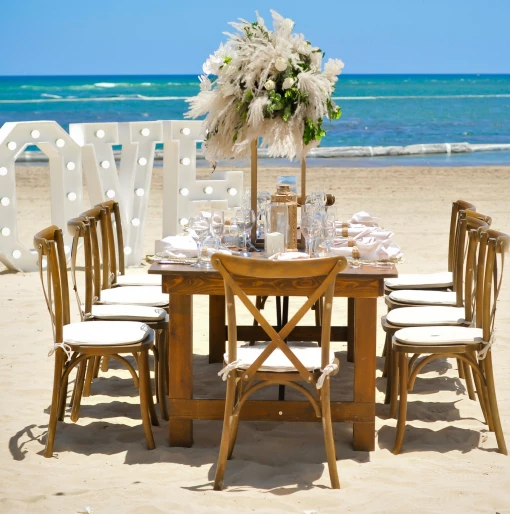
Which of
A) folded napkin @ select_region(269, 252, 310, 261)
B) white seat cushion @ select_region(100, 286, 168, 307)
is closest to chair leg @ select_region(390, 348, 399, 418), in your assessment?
folded napkin @ select_region(269, 252, 310, 261)

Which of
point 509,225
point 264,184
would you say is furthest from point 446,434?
point 264,184

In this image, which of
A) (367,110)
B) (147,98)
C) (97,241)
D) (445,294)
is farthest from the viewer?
(147,98)

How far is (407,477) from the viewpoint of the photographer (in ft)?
12.9

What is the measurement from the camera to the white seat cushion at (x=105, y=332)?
4.15m

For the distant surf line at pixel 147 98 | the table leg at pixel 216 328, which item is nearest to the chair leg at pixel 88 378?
the table leg at pixel 216 328

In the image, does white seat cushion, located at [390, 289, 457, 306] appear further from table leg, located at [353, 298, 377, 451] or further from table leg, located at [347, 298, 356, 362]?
table leg, located at [353, 298, 377, 451]

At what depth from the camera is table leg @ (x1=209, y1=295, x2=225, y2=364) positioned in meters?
5.42

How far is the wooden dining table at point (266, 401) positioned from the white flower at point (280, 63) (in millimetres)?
1076

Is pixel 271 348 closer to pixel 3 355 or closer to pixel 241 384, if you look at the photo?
pixel 241 384

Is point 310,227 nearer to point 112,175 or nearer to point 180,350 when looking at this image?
point 180,350

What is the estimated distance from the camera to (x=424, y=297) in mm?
5133

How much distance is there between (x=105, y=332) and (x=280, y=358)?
2.99ft

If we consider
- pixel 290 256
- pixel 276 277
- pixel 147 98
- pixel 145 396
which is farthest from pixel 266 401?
pixel 147 98

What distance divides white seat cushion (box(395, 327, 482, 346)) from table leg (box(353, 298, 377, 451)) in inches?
8.4
